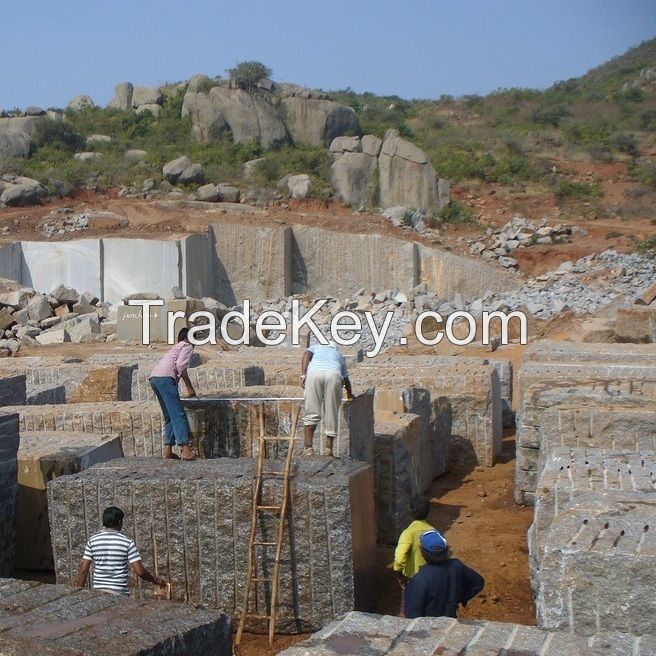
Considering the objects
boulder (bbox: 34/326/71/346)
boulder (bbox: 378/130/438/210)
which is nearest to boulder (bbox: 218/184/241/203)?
boulder (bbox: 378/130/438/210)

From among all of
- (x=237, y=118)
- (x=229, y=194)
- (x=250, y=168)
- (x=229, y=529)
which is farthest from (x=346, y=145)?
(x=229, y=529)

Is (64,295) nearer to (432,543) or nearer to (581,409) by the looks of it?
(581,409)

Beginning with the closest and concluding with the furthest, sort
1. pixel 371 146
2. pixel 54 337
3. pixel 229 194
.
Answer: pixel 54 337 → pixel 229 194 → pixel 371 146

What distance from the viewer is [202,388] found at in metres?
9.52

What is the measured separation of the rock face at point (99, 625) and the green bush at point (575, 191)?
34316 millimetres

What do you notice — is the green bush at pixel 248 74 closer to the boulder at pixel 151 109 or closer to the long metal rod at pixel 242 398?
the boulder at pixel 151 109

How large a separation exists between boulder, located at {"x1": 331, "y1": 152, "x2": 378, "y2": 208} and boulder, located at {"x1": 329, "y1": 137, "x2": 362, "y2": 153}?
4.84 feet

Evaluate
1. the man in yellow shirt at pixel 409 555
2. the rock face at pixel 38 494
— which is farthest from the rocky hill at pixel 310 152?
the man in yellow shirt at pixel 409 555

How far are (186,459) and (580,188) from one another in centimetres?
3240

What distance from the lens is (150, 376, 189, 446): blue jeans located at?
7.07m

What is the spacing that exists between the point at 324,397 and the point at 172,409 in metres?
1.09

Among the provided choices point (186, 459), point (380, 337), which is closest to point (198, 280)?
point (380, 337)

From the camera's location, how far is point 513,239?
99.0ft

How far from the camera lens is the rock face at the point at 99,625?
123 inches
